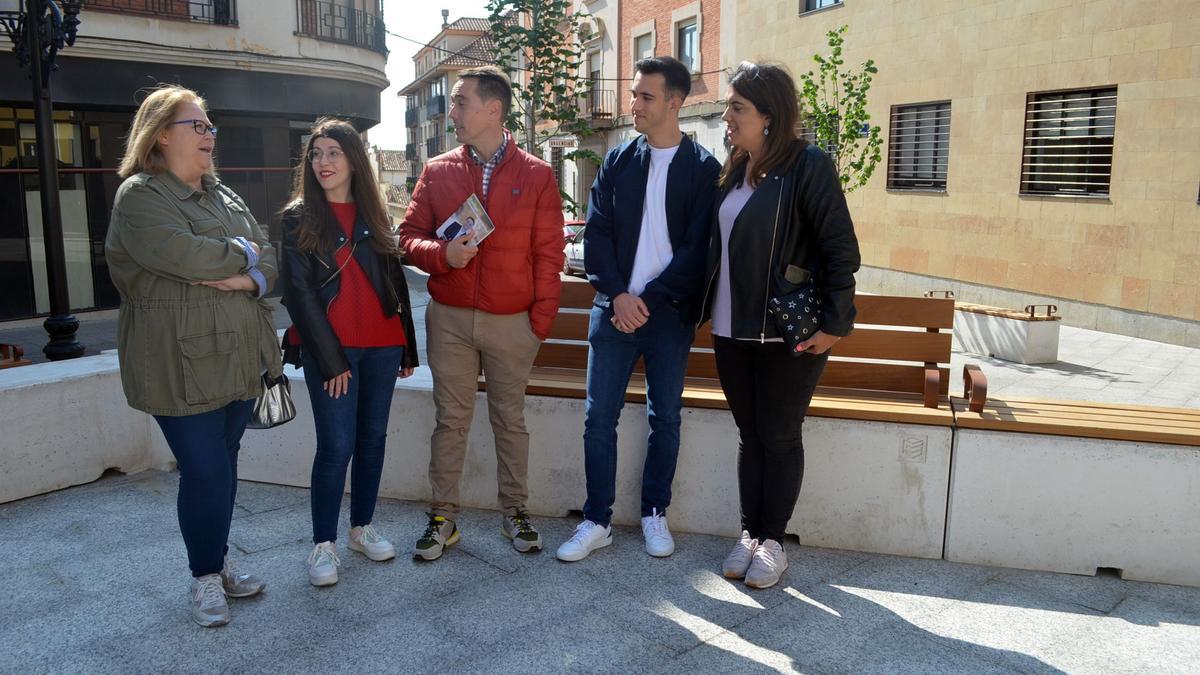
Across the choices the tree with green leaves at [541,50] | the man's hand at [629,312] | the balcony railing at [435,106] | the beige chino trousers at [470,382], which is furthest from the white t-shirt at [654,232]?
the balcony railing at [435,106]

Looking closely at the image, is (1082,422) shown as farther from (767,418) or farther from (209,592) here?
(209,592)

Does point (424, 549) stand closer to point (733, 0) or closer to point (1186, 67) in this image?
point (1186, 67)

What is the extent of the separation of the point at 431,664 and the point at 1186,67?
11706 millimetres

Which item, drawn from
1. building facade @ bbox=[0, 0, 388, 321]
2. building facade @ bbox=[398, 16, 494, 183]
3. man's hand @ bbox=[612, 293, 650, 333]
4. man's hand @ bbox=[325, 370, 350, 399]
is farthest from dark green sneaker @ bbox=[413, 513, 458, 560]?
building facade @ bbox=[398, 16, 494, 183]

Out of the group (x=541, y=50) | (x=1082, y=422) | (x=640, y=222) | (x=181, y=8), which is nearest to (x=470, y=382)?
(x=640, y=222)

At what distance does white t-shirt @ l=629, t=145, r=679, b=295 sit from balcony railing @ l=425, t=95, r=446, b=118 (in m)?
60.0

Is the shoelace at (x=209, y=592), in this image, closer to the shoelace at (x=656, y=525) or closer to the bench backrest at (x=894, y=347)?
the shoelace at (x=656, y=525)

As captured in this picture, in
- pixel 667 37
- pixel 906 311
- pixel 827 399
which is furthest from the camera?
pixel 667 37

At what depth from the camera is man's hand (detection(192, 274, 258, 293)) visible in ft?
10.7

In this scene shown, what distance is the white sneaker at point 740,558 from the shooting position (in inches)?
149

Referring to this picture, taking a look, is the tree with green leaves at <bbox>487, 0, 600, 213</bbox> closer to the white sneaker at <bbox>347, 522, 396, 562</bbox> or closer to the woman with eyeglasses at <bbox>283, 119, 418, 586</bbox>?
the woman with eyeglasses at <bbox>283, 119, 418, 586</bbox>

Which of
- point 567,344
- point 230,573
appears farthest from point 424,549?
point 567,344

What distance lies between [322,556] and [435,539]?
18.3 inches

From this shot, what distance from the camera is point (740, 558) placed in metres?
3.81
